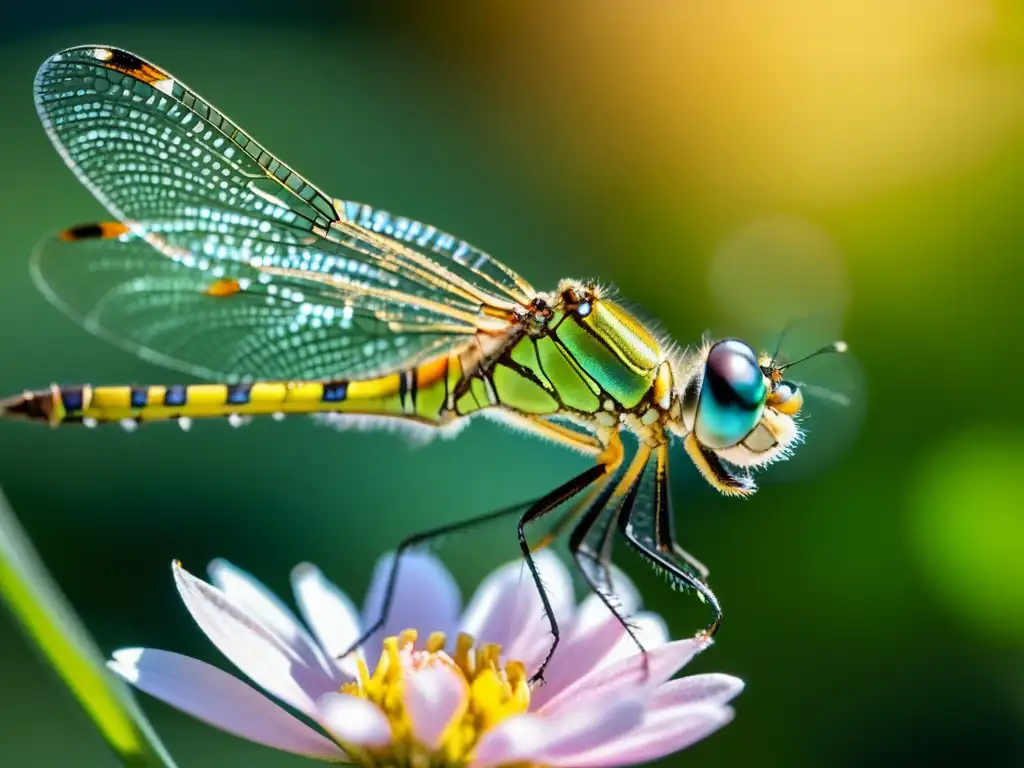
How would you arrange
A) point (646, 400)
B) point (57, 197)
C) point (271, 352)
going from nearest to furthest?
point (646, 400)
point (271, 352)
point (57, 197)

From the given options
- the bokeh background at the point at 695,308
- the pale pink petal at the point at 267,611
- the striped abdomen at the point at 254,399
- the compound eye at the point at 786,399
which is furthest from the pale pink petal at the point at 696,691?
the bokeh background at the point at 695,308

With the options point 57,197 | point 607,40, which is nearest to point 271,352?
point 57,197

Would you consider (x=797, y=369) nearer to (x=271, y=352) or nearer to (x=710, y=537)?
(x=710, y=537)

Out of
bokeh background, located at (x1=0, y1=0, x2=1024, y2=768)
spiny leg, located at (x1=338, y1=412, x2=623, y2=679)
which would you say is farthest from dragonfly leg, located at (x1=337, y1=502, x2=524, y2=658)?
bokeh background, located at (x1=0, y1=0, x2=1024, y2=768)

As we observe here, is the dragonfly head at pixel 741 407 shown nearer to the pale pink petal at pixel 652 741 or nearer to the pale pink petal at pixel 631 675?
the pale pink petal at pixel 631 675

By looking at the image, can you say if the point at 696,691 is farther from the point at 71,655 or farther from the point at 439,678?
the point at 71,655

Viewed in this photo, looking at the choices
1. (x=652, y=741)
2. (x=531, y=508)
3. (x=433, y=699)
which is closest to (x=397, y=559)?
(x=531, y=508)

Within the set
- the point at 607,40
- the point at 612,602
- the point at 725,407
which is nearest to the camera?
the point at 612,602
